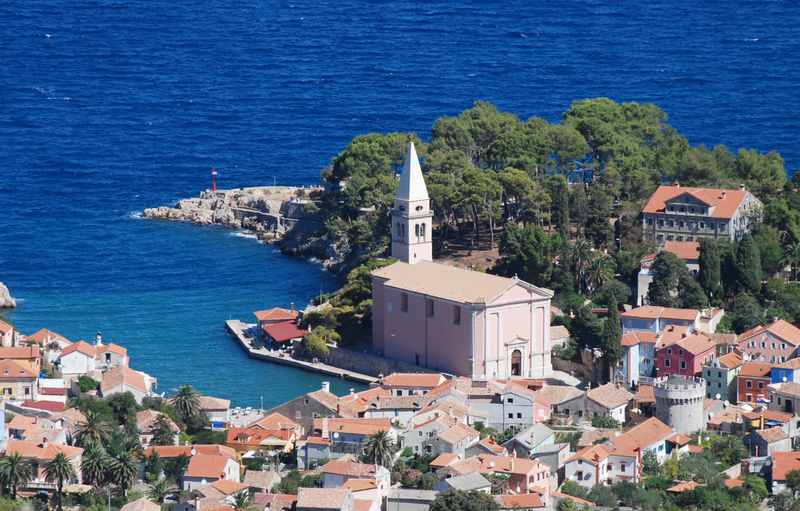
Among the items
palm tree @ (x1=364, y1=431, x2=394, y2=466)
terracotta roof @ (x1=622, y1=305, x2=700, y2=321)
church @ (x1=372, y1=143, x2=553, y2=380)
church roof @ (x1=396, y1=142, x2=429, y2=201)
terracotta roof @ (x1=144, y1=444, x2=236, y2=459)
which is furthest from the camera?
church roof @ (x1=396, y1=142, x2=429, y2=201)

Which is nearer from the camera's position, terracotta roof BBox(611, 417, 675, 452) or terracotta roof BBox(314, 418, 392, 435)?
terracotta roof BBox(611, 417, 675, 452)

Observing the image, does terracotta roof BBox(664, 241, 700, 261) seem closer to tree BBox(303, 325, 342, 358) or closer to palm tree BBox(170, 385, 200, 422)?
tree BBox(303, 325, 342, 358)

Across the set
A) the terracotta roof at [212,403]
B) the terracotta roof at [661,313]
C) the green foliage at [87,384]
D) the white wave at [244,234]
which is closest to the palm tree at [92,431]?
the terracotta roof at [212,403]

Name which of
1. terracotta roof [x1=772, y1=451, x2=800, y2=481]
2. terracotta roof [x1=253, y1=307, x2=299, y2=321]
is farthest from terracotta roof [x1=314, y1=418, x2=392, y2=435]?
terracotta roof [x1=253, y1=307, x2=299, y2=321]

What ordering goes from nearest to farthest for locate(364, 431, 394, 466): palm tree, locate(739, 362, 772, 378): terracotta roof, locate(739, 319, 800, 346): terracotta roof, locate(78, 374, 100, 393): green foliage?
locate(364, 431, 394, 466): palm tree, locate(739, 362, 772, 378): terracotta roof, locate(78, 374, 100, 393): green foliage, locate(739, 319, 800, 346): terracotta roof

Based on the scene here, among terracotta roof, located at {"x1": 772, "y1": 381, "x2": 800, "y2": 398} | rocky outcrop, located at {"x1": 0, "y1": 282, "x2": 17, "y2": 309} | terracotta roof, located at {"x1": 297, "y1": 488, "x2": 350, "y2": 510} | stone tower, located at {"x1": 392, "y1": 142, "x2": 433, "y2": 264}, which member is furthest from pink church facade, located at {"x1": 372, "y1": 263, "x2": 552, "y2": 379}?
rocky outcrop, located at {"x1": 0, "y1": 282, "x2": 17, "y2": 309}

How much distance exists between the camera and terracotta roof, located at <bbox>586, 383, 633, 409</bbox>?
317 ft

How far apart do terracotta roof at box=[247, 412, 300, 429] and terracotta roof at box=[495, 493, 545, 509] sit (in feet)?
38.5

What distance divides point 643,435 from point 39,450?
70.9 feet

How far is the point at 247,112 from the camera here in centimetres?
17250

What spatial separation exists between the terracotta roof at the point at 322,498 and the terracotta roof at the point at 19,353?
1943cm

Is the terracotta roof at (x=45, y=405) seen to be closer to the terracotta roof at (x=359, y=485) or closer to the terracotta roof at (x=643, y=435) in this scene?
the terracotta roof at (x=359, y=485)

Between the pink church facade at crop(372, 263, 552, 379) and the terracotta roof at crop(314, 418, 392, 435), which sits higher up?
the pink church facade at crop(372, 263, 552, 379)

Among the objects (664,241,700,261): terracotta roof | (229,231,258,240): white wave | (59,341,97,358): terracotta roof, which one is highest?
(229,231,258,240): white wave
